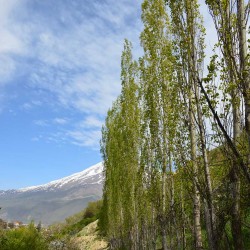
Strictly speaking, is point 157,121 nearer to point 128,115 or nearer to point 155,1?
point 155,1

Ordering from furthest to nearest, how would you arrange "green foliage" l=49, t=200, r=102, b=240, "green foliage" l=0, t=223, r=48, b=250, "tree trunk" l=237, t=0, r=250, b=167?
1. "green foliage" l=49, t=200, r=102, b=240
2. "green foliage" l=0, t=223, r=48, b=250
3. "tree trunk" l=237, t=0, r=250, b=167

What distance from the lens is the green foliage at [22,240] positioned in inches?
790

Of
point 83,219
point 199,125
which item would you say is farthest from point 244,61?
point 83,219

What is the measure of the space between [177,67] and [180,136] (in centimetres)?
209

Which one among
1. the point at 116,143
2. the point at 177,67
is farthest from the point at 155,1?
the point at 116,143


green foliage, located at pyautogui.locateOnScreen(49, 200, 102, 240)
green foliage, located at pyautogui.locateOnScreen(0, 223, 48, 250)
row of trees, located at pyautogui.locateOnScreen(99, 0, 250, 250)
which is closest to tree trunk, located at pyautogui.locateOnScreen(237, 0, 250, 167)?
row of trees, located at pyautogui.locateOnScreen(99, 0, 250, 250)

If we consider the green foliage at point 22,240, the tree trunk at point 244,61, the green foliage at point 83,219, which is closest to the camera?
the tree trunk at point 244,61

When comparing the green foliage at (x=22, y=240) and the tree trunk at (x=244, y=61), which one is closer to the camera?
the tree trunk at (x=244, y=61)

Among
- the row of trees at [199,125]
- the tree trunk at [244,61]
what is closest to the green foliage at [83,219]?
the row of trees at [199,125]

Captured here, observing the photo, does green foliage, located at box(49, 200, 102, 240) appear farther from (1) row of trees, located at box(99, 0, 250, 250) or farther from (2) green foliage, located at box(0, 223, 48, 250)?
(1) row of trees, located at box(99, 0, 250, 250)

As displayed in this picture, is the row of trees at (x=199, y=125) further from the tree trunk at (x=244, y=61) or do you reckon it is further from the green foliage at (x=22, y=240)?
the green foliage at (x=22, y=240)

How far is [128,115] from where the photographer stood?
82.7 ft

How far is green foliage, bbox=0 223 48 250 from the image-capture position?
2006cm

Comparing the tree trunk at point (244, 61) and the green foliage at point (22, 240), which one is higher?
the tree trunk at point (244, 61)
